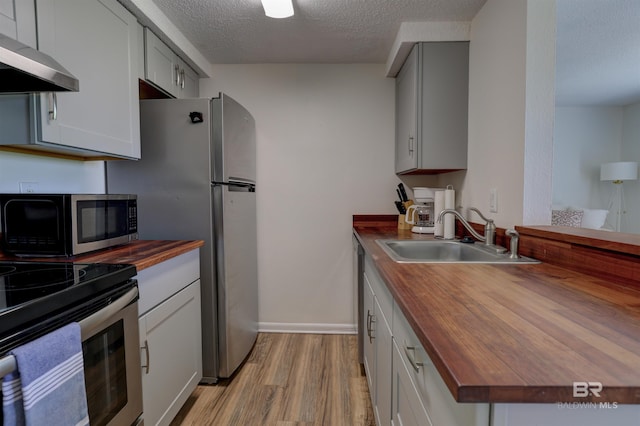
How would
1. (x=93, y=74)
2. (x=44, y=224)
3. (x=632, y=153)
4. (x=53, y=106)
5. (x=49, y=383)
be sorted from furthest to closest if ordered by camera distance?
(x=632, y=153) → (x=93, y=74) → (x=44, y=224) → (x=53, y=106) → (x=49, y=383)

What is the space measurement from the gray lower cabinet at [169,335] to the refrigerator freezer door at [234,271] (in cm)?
14

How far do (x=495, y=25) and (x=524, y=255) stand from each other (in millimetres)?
1176

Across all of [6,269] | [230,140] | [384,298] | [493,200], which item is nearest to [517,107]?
[493,200]

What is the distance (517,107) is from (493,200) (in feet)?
1.51

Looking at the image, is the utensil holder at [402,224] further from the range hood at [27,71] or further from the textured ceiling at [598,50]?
the range hood at [27,71]

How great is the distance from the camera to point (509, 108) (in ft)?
5.01

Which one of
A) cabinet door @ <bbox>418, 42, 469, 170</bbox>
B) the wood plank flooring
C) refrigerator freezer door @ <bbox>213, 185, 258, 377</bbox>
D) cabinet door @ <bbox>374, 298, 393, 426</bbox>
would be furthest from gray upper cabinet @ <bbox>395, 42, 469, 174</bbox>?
the wood plank flooring

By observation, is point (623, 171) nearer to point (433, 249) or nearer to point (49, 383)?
point (433, 249)

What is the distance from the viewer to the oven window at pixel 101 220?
136cm

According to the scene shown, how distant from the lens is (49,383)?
2.46 ft

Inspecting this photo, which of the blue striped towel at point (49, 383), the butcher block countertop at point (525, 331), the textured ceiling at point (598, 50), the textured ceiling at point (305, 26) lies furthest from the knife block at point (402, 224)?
the blue striped towel at point (49, 383)

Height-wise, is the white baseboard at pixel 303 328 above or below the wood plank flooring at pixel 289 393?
above

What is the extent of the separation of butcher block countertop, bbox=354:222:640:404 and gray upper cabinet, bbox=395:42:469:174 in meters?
1.07

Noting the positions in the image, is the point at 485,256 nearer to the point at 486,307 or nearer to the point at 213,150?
the point at 486,307
